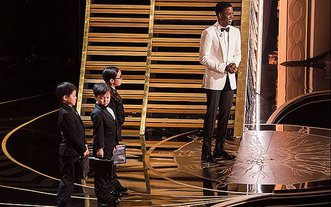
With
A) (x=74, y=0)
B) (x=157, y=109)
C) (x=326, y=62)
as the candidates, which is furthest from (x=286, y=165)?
(x=74, y=0)

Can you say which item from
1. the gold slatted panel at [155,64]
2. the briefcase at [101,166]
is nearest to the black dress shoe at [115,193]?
the briefcase at [101,166]

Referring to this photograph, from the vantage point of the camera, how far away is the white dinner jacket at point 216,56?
26.8ft

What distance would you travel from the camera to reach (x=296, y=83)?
48.2 ft

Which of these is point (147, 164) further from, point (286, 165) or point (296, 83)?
point (296, 83)

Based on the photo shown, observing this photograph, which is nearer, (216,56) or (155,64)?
(216,56)

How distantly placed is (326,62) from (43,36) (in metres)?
7.06

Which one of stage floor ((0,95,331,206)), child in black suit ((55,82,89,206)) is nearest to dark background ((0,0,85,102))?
stage floor ((0,95,331,206))

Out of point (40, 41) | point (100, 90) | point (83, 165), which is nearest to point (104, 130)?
point (100, 90)

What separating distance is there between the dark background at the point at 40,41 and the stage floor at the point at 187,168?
25.3ft

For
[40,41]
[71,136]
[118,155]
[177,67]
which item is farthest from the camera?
[40,41]

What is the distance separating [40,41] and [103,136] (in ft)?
40.4

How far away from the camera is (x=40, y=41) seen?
18.7m

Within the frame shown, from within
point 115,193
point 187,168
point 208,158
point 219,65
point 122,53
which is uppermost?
point 122,53

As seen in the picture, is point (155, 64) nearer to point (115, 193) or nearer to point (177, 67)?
point (177, 67)
